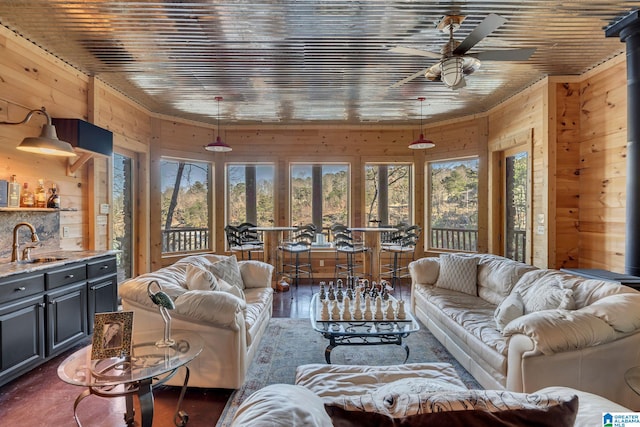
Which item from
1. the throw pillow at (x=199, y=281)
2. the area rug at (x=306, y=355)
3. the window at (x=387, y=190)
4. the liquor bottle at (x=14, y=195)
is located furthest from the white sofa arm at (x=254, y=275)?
the window at (x=387, y=190)

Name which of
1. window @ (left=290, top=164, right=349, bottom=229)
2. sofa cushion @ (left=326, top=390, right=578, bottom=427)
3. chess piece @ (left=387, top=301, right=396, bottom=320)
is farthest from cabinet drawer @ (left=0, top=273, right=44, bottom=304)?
window @ (left=290, top=164, right=349, bottom=229)

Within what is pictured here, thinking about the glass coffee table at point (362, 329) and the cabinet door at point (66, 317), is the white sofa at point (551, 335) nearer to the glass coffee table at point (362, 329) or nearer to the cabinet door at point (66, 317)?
the glass coffee table at point (362, 329)

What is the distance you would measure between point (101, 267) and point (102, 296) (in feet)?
1.05

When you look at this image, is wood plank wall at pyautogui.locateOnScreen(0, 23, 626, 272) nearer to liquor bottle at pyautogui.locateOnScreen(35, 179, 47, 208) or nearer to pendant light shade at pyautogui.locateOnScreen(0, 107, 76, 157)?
liquor bottle at pyautogui.locateOnScreen(35, 179, 47, 208)

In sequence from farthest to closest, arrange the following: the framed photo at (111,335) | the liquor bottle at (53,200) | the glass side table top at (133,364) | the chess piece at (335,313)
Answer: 1. the liquor bottle at (53,200)
2. the chess piece at (335,313)
3. the framed photo at (111,335)
4. the glass side table top at (133,364)

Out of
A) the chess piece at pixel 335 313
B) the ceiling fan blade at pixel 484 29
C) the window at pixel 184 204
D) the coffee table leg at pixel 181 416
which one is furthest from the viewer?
the window at pixel 184 204

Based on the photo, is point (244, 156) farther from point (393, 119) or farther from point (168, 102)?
point (393, 119)

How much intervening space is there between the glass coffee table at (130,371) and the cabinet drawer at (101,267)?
5.50 ft

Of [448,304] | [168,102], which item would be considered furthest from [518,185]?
[168,102]

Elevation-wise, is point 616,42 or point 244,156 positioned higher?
point 616,42

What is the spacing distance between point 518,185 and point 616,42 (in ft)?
7.34

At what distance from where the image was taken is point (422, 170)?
6559 millimetres

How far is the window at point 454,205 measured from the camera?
6027 millimetres

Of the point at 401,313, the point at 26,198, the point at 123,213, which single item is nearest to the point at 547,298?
the point at 401,313
